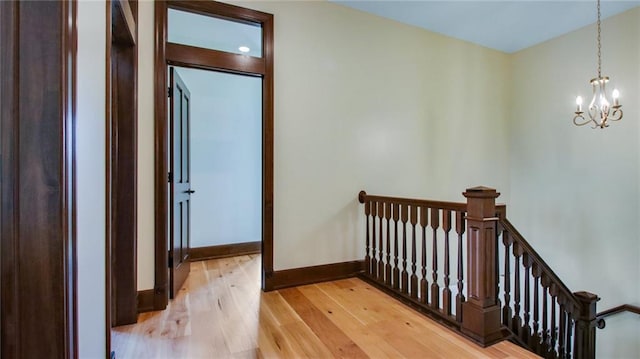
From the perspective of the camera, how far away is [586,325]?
8.11 ft

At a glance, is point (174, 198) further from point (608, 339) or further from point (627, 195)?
point (608, 339)

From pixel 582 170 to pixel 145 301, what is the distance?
190 inches

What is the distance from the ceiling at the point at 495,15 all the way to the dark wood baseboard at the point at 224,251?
10.0 ft

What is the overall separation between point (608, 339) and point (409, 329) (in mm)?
3107

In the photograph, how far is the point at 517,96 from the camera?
4.50 meters

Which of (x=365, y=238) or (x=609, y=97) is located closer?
(x=365, y=238)

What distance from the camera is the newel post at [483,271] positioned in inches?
79.0

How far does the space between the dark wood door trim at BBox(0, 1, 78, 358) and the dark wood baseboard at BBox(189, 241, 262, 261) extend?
2.93 meters

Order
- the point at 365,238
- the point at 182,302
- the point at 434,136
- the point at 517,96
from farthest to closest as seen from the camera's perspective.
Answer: the point at 517,96 → the point at 434,136 → the point at 365,238 → the point at 182,302

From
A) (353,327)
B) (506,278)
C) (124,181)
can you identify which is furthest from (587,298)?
(124,181)

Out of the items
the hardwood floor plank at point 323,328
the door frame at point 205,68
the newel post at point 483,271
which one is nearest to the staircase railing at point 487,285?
the newel post at point 483,271

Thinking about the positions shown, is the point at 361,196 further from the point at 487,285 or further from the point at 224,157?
the point at 224,157

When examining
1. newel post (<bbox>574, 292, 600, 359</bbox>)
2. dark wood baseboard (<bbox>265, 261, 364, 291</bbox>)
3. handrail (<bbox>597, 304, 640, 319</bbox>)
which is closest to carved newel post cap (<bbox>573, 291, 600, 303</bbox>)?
newel post (<bbox>574, 292, 600, 359</bbox>)

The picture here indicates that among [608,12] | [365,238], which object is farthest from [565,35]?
[365,238]
